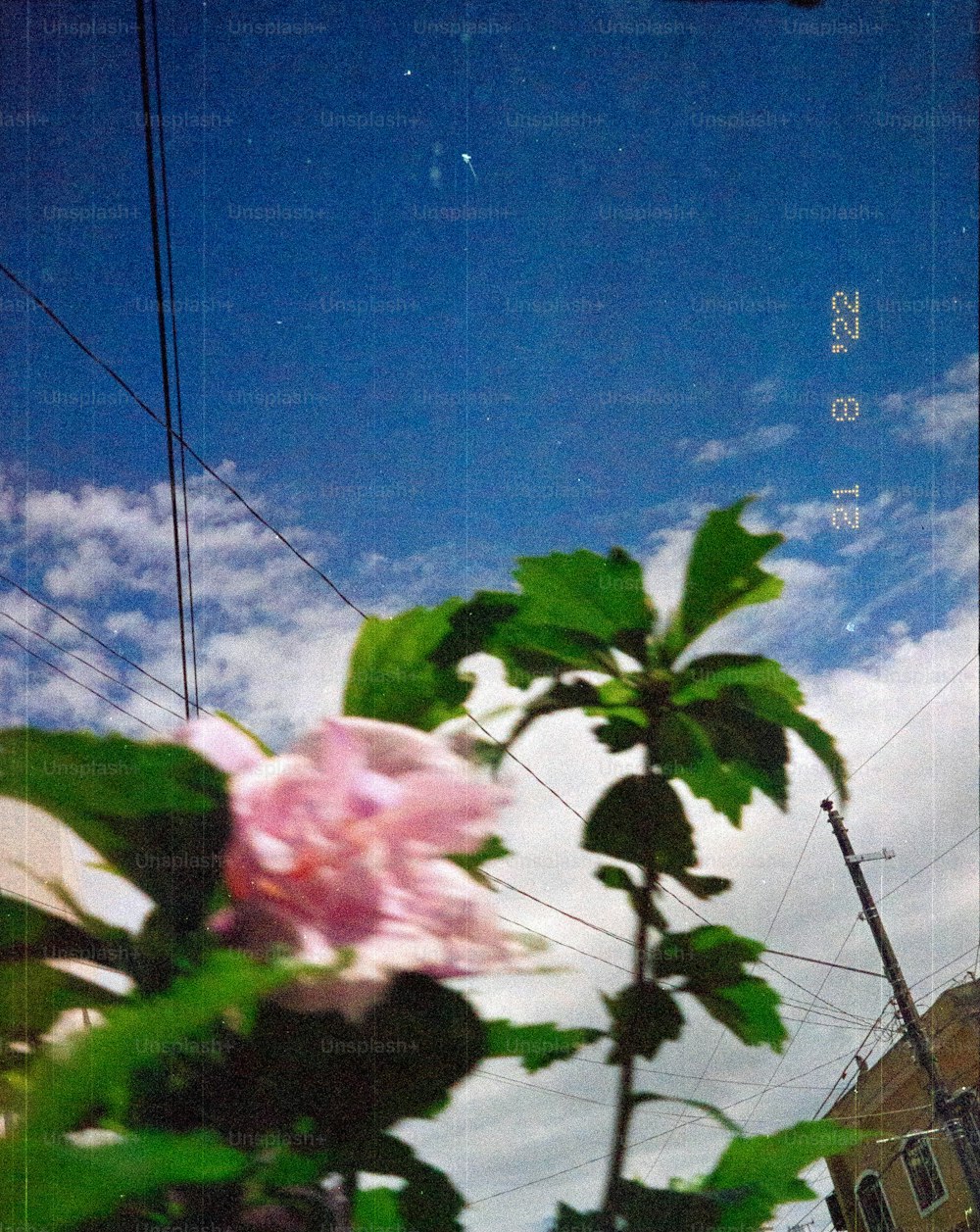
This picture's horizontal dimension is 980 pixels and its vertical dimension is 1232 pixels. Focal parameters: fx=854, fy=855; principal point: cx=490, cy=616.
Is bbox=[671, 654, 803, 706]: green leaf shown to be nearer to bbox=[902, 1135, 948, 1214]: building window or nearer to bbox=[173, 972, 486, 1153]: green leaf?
bbox=[173, 972, 486, 1153]: green leaf

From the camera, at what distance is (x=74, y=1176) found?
16 cm

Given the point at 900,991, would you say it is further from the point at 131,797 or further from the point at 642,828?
the point at 131,797

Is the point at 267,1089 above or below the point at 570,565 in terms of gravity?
below

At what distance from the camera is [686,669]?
0.24m

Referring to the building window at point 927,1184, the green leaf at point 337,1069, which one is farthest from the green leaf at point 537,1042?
the building window at point 927,1184

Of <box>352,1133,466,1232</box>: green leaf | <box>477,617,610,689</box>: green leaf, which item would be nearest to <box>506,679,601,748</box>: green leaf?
<box>477,617,610,689</box>: green leaf

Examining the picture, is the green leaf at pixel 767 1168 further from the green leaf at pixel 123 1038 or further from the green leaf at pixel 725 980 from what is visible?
the green leaf at pixel 123 1038

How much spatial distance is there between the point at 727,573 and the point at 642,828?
8 centimetres

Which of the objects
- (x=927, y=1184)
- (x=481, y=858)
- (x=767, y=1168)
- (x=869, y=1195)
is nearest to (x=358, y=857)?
(x=481, y=858)

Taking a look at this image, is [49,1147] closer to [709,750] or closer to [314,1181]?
[314,1181]

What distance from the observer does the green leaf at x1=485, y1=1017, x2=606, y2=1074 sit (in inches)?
8.0

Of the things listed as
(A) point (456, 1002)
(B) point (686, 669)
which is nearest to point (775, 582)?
(B) point (686, 669)

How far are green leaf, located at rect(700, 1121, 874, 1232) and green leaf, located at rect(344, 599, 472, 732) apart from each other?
145 millimetres

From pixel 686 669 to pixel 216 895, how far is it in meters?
0.14
